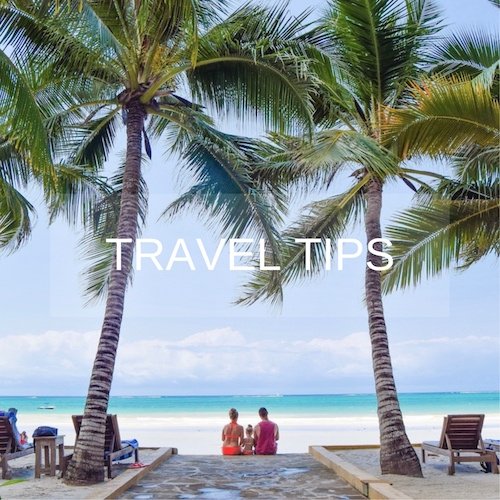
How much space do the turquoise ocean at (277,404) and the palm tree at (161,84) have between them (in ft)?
146

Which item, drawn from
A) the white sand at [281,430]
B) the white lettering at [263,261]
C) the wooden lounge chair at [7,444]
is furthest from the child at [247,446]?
the white sand at [281,430]

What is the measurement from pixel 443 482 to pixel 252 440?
5212mm

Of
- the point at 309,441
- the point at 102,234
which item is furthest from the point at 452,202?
the point at 309,441

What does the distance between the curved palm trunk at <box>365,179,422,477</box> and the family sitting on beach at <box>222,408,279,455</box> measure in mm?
3796

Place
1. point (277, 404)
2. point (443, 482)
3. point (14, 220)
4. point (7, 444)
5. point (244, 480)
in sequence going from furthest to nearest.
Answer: point (277, 404) < point (14, 220) < point (244, 480) < point (7, 444) < point (443, 482)

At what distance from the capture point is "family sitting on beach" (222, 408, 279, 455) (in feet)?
45.3

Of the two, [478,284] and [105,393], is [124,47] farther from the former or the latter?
[478,284]

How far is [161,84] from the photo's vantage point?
11195mm

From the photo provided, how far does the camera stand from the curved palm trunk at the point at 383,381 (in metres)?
10.0

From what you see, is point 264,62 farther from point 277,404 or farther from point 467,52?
point 277,404

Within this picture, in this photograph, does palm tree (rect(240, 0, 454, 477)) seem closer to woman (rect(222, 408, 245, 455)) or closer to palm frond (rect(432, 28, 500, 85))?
palm frond (rect(432, 28, 500, 85))

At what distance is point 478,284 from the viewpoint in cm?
6319

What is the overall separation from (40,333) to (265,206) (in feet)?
208

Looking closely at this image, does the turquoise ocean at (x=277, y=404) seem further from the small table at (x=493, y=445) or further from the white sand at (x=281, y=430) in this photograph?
the small table at (x=493, y=445)
